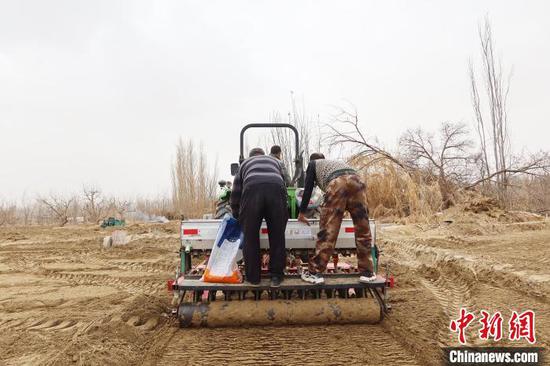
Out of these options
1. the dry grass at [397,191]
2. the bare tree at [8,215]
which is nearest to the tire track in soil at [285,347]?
the dry grass at [397,191]

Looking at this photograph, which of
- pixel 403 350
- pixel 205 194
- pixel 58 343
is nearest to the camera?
pixel 403 350

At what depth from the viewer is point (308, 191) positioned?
4621 millimetres

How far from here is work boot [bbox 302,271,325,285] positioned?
403 centimetres

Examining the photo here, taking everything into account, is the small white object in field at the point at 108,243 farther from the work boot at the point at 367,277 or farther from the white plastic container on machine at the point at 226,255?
the work boot at the point at 367,277

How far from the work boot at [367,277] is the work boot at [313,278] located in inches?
15.0

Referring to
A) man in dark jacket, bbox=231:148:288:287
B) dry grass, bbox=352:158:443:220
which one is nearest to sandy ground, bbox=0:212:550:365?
man in dark jacket, bbox=231:148:288:287

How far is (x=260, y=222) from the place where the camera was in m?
4.11

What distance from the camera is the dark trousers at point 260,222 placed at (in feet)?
13.4

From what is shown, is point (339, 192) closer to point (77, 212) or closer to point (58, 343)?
point (58, 343)

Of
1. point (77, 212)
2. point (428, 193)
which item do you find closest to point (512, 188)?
point (428, 193)

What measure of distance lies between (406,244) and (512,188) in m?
9.20

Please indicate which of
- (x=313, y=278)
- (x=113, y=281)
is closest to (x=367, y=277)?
(x=313, y=278)

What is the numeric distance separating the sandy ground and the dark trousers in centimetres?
60

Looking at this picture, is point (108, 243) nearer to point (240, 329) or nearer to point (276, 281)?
point (240, 329)
